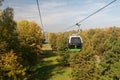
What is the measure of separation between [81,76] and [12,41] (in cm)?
1433

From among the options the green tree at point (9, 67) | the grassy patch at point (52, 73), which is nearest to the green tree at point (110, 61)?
the green tree at point (9, 67)

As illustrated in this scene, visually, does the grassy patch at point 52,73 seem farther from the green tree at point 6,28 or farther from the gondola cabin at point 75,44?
the gondola cabin at point 75,44

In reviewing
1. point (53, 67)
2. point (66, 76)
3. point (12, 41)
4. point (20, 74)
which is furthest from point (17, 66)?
point (53, 67)

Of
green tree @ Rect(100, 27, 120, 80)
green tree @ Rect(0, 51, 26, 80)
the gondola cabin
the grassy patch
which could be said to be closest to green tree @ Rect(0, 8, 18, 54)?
green tree @ Rect(0, 51, 26, 80)

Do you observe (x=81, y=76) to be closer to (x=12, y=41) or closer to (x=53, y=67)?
(x=12, y=41)

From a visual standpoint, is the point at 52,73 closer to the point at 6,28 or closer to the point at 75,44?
the point at 6,28

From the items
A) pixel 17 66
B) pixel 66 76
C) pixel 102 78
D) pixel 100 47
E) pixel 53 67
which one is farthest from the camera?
pixel 100 47

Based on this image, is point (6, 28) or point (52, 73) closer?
point (6, 28)

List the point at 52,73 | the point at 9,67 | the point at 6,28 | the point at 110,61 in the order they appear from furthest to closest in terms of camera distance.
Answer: the point at 52,73 < the point at 6,28 < the point at 9,67 < the point at 110,61

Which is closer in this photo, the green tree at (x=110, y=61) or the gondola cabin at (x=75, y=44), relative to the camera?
the gondola cabin at (x=75, y=44)

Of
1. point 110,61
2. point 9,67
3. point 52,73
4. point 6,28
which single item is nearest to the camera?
point 110,61

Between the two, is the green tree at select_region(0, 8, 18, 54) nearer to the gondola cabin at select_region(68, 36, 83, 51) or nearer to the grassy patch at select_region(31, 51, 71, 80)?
the grassy patch at select_region(31, 51, 71, 80)

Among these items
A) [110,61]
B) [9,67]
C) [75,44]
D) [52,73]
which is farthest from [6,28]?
[52,73]

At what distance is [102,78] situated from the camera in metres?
42.0
